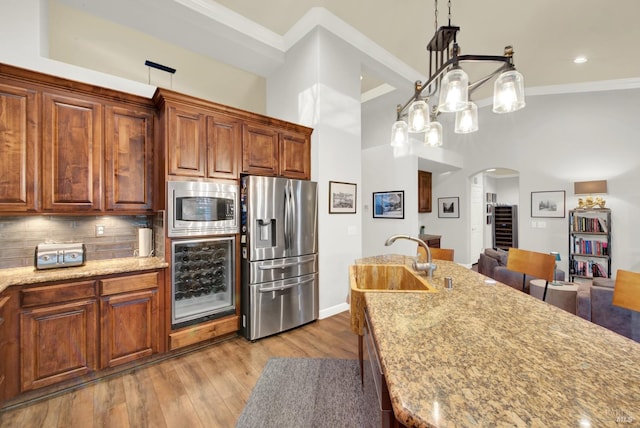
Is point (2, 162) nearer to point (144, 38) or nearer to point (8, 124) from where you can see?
point (8, 124)

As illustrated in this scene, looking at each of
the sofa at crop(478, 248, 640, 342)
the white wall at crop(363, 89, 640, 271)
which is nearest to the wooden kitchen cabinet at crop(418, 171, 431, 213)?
the white wall at crop(363, 89, 640, 271)

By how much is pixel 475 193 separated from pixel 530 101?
2303 millimetres

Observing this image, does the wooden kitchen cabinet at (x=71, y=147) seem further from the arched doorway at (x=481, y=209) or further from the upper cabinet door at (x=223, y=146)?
the arched doorway at (x=481, y=209)

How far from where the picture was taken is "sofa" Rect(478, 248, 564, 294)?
3.48 meters

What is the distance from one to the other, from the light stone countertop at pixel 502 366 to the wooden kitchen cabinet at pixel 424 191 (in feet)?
18.5

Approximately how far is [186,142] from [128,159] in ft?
1.80

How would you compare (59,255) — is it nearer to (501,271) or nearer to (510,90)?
(510,90)

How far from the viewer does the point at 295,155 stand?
3193mm

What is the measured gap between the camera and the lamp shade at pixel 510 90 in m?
1.48

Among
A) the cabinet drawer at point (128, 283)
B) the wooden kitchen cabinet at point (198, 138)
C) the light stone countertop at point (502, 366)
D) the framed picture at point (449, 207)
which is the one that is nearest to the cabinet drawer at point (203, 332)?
the cabinet drawer at point (128, 283)

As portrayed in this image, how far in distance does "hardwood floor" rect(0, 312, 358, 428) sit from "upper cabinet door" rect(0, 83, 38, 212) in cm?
150

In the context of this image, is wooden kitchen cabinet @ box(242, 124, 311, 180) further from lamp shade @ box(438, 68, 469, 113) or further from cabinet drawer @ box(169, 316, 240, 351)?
lamp shade @ box(438, 68, 469, 113)

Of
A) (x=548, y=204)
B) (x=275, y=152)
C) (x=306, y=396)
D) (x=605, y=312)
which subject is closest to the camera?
(x=306, y=396)

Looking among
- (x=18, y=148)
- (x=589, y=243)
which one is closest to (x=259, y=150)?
(x=18, y=148)
